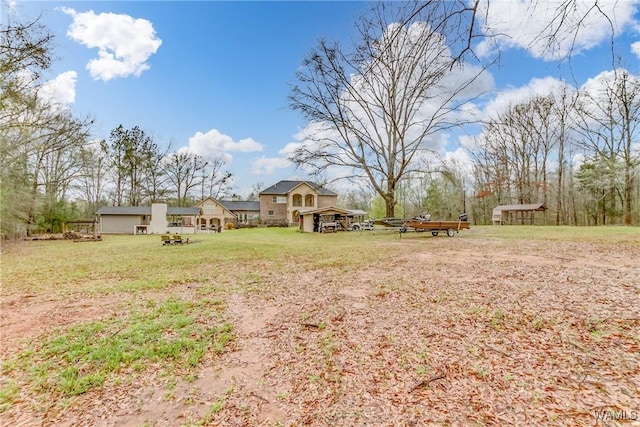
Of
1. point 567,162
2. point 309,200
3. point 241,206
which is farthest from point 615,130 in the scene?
point 241,206

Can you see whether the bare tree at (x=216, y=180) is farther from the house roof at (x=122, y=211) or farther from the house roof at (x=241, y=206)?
the house roof at (x=122, y=211)

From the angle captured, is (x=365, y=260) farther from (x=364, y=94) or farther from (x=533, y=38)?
(x=364, y=94)

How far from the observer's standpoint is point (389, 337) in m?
3.50

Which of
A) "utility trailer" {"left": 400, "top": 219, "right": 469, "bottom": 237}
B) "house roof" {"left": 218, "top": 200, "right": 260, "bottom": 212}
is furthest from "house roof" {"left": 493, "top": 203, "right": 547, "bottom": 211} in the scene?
"house roof" {"left": 218, "top": 200, "right": 260, "bottom": 212}

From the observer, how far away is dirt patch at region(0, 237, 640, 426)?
2.31 meters

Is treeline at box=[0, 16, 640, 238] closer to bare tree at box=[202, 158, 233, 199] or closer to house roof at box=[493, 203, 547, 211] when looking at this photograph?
bare tree at box=[202, 158, 233, 199]

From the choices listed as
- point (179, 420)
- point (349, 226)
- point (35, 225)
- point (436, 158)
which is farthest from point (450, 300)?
point (35, 225)

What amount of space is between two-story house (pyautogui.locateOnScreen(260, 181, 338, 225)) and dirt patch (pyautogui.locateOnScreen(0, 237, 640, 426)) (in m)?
30.7

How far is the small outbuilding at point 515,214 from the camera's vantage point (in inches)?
1092

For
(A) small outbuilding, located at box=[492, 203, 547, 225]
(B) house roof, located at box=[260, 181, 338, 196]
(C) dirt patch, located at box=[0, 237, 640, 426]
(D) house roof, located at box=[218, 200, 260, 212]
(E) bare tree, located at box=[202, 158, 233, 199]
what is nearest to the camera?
(C) dirt patch, located at box=[0, 237, 640, 426]

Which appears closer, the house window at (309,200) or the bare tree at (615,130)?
the bare tree at (615,130)

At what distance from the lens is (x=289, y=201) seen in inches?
1406

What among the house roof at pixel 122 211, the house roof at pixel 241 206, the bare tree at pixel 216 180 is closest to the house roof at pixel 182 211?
the house roof at pixel 122 211

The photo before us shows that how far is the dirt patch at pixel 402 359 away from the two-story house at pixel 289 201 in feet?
101
